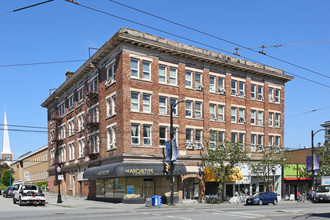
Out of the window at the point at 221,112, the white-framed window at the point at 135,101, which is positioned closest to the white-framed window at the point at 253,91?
the window at the point at 221,112

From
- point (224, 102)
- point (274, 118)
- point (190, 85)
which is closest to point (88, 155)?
point (190, 85)

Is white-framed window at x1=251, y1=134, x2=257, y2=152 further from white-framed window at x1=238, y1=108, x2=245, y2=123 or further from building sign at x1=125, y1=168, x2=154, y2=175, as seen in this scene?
building sign at x1=125, y1=168, x2=154, y2=175

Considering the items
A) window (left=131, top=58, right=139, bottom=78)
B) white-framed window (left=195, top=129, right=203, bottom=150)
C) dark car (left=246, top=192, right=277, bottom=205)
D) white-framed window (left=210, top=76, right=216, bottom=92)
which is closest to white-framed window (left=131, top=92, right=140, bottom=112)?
window (left=131, top=58, right=139, bottom=78)

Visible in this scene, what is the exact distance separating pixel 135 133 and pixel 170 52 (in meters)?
9.53

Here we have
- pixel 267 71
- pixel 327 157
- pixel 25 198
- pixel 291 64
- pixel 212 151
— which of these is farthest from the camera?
pixel 327 157

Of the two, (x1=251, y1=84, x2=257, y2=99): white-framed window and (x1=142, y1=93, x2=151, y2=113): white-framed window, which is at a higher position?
(x1=251, y1=84, x2=257, y2=99): white-framed window

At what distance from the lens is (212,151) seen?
40312 millimetres

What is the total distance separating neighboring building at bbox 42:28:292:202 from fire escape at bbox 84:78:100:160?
12 centimetres

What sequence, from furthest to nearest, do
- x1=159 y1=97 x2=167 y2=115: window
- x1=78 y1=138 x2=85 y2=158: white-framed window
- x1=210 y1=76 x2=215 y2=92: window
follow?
x1=78 y1=138 x2=85 y2=158: white-framed window < x1=210 y1=76 x2=215 y2=92: window < x1=159 y1=97 x2=167 y2=115: window

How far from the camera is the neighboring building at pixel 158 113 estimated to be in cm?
3738

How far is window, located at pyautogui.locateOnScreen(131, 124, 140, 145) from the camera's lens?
1476 inches

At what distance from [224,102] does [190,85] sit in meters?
5.58

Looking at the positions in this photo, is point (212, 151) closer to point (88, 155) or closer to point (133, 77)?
point (133, 77)

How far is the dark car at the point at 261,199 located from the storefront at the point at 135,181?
276 inches
